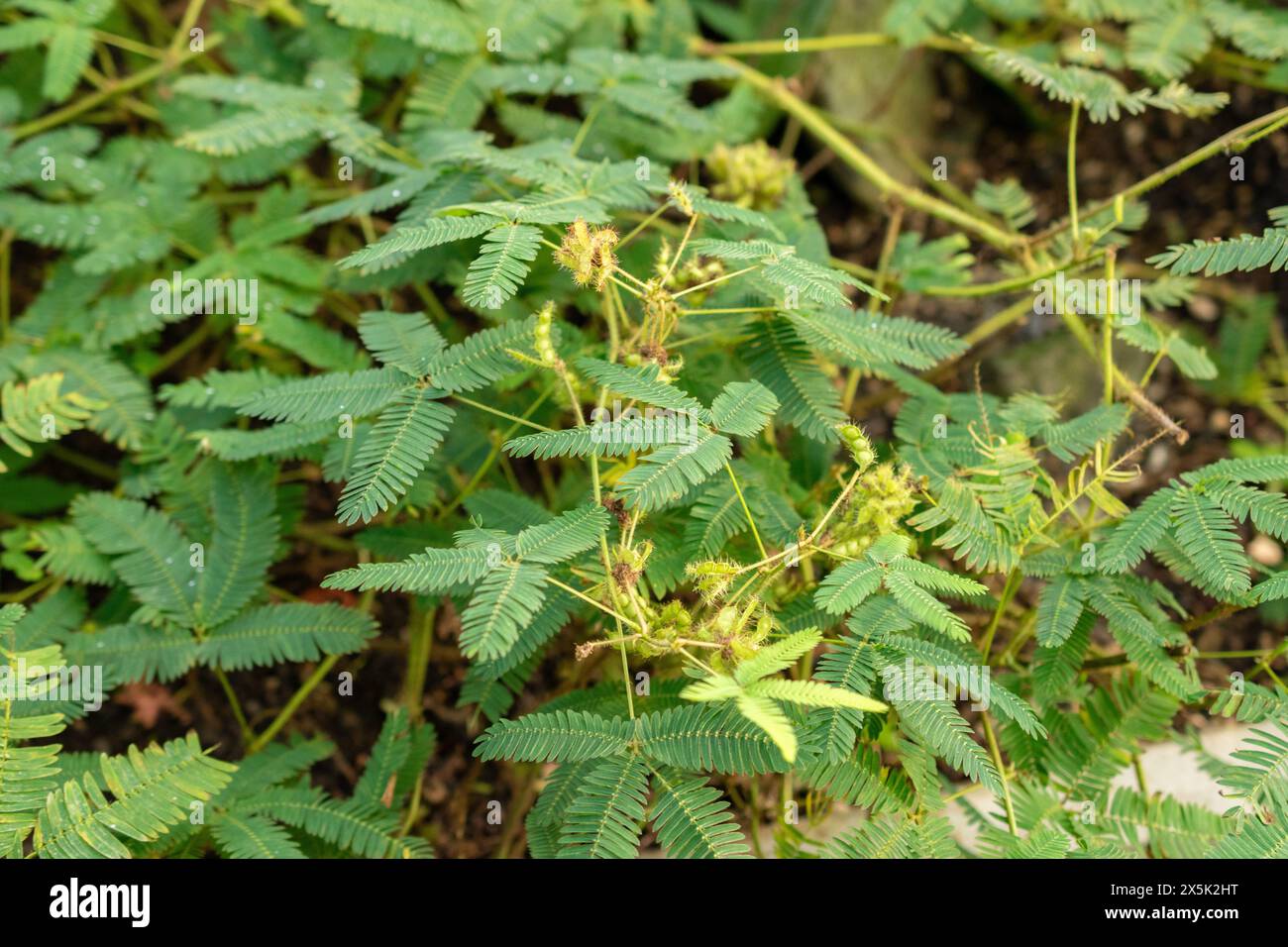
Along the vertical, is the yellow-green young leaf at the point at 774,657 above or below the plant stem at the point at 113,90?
below

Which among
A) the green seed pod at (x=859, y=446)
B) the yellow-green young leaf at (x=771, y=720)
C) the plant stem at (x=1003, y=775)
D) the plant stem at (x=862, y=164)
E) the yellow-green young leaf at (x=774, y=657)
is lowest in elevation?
the plant stem at (x=1003, y=775)

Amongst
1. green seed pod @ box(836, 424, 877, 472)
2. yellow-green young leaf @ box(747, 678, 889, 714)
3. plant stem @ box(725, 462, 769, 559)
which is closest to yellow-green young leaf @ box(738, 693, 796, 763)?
yellow-green young leaf @ box(747, 678, 889, 714)

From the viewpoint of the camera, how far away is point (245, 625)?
2283 millimetres

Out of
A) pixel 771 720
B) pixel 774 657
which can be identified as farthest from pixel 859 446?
pixel 771 720

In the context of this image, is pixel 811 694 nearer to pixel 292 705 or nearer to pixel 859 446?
pixel 859 446

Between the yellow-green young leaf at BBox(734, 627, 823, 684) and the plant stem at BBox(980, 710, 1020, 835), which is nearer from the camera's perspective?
the yellow-green young leaf at BBox(734, 627, 823, 684)

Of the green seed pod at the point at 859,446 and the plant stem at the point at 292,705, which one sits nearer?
the green seed pod at the point at 859,446

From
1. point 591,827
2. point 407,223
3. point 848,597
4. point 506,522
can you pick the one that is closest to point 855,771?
point 848,597

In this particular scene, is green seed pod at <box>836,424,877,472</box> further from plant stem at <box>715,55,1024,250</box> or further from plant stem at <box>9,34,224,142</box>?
plant stem at <box>9,34,224,142</box>

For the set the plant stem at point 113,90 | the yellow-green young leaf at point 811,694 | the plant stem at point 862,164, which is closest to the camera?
the yellow-green young leaf at point 811,694

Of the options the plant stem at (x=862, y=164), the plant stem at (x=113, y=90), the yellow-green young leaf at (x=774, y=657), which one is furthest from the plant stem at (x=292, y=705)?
the plant stem at (x=862, y=164)

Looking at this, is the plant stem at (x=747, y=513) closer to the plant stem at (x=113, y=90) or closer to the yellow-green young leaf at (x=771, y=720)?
the yellow-green young leaf at (x=771, y=720)

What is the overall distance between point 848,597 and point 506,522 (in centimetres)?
78
